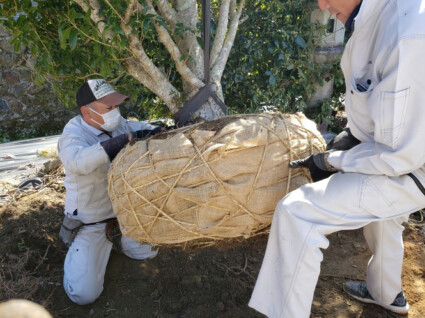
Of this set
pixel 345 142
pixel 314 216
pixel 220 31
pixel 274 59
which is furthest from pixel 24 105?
pixel 314 216

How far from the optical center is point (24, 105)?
7.54 metres

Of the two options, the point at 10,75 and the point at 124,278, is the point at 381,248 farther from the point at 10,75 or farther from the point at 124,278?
the point at 10,75

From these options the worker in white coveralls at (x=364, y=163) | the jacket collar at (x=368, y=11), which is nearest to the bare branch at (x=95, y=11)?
the worker in white coveralls at (x=364, y=163)

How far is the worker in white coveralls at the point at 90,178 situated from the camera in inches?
95.7

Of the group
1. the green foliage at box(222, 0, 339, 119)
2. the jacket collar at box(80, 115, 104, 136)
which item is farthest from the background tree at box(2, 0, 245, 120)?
the green foliage at box(222, 0, 339, 119)

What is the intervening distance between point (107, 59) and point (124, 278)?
166 centimetres

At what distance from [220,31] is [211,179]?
1421mm

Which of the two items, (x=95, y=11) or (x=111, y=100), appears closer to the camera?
(x=95, y=11)

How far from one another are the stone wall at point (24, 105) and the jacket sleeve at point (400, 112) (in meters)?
7.02

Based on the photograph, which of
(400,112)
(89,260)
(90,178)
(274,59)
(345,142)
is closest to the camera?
(400,112)

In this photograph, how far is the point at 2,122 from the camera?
7.39 metres

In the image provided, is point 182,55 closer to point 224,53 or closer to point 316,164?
point 224,53

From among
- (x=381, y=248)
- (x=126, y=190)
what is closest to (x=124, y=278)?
(x=126, y=190)

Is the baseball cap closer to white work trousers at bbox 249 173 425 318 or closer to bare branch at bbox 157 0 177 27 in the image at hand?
bare branch at bbox 157 0 177 27
